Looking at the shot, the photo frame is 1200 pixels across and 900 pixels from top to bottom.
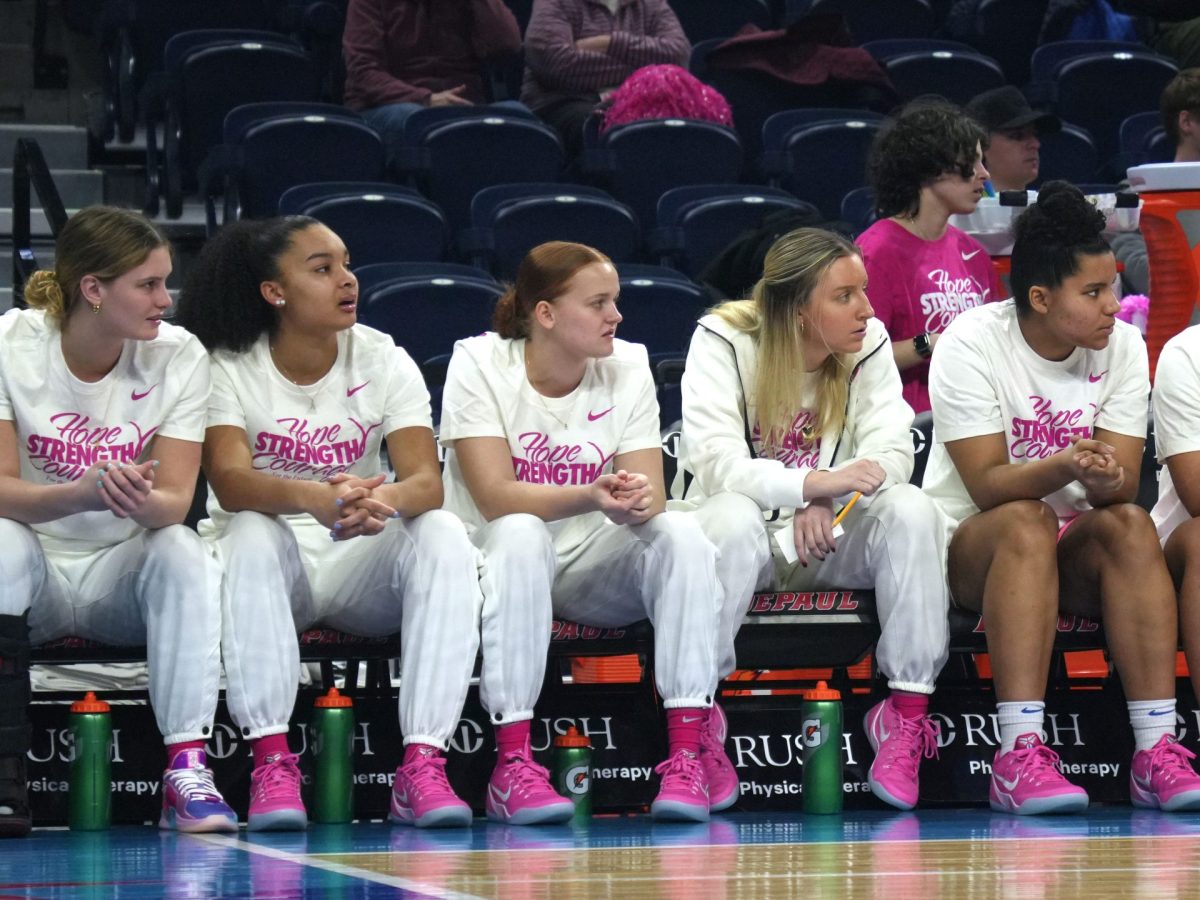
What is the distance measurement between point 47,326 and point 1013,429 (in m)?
2.15

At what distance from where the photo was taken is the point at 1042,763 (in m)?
4.00

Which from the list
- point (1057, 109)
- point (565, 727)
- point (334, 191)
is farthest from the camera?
point (1057, 109)

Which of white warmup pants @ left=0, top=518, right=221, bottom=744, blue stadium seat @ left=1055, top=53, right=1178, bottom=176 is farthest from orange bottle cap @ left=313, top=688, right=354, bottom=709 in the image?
blue stadium seat @ left=1055, top=53, right=1178, bottom=176

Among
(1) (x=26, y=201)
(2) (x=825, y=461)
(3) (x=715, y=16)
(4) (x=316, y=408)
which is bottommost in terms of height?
(2) (x=825, y=461)

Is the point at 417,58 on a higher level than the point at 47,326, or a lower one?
higher

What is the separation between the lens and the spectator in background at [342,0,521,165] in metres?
7.75

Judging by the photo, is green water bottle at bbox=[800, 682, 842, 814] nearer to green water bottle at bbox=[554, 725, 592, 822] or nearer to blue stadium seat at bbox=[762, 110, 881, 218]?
green water bottle at bbox=[554, 725, 592, 822]

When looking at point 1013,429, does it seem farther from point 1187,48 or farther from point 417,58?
point 1187,48

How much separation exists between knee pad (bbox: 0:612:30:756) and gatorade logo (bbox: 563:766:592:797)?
43.3 inches

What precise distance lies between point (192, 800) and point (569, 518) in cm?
105

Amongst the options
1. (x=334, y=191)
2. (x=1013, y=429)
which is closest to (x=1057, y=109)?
(x=334, y=191)

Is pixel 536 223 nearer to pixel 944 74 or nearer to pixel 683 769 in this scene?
pixel 944 74

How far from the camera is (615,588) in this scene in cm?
420

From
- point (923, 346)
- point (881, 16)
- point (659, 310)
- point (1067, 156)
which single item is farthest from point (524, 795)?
point (881, 16)
